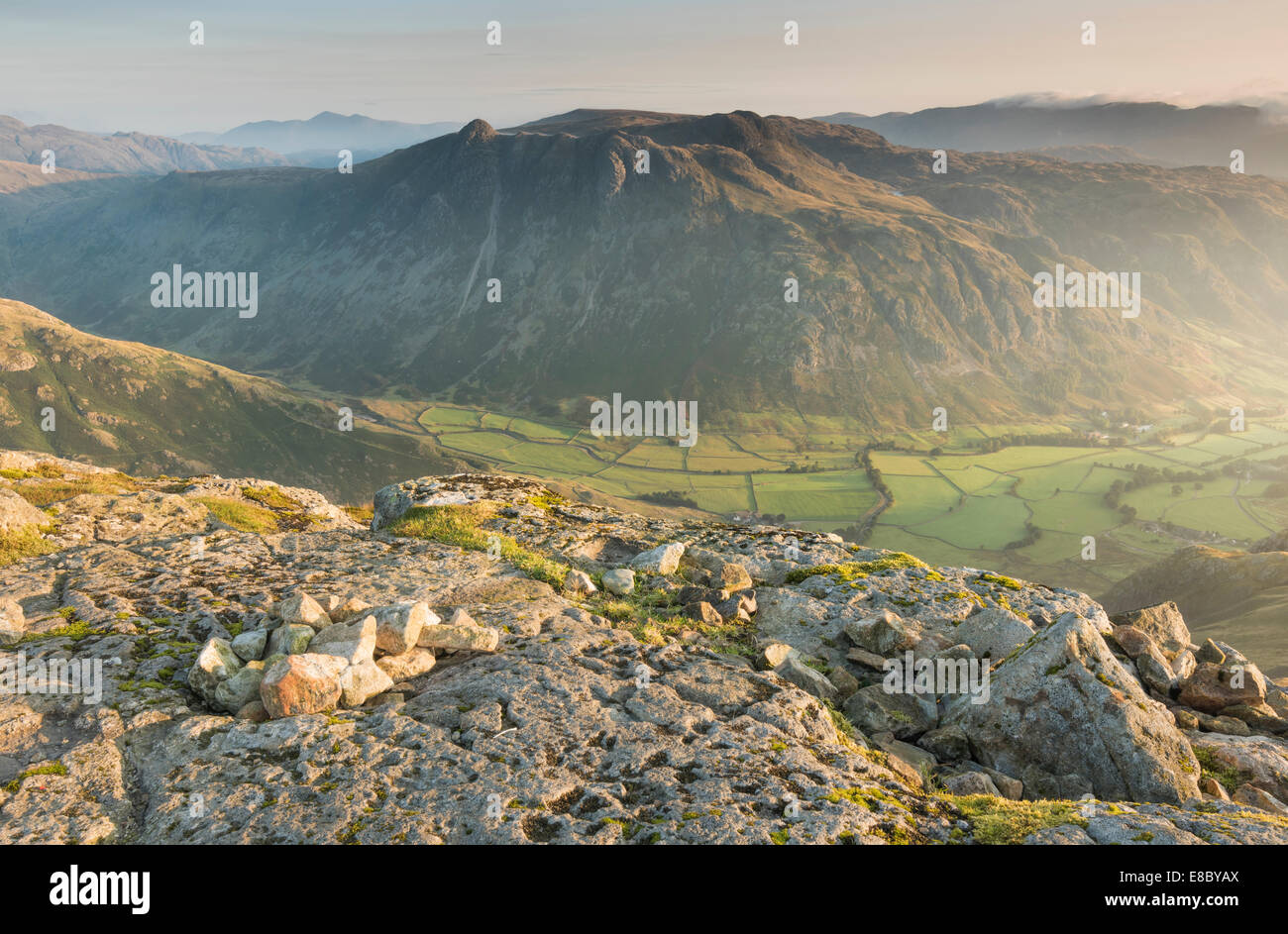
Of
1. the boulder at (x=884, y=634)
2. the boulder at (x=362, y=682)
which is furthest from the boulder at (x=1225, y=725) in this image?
the boulder at (x=362, y=682)

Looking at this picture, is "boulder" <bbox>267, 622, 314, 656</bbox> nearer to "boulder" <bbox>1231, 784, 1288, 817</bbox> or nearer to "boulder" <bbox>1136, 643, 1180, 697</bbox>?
"boulder" <bbox>1231, 784, 1288, 817</bbox>

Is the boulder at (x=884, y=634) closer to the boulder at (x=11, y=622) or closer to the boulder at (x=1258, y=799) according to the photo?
the boulder at (x=1258, y=799)

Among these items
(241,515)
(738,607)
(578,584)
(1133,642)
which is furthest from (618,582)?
(241,515)

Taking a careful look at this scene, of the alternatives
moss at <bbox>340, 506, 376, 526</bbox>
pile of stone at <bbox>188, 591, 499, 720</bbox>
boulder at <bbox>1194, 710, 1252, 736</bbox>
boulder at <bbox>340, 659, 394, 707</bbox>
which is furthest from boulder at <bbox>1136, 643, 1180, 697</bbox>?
moss at <bbox>340, 506, 376, 526</bbox>

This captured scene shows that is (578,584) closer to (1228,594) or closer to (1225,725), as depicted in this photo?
(1225,725)

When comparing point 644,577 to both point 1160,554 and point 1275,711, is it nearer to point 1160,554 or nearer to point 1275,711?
point 1275,711

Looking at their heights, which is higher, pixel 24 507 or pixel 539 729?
pixel 24 507
